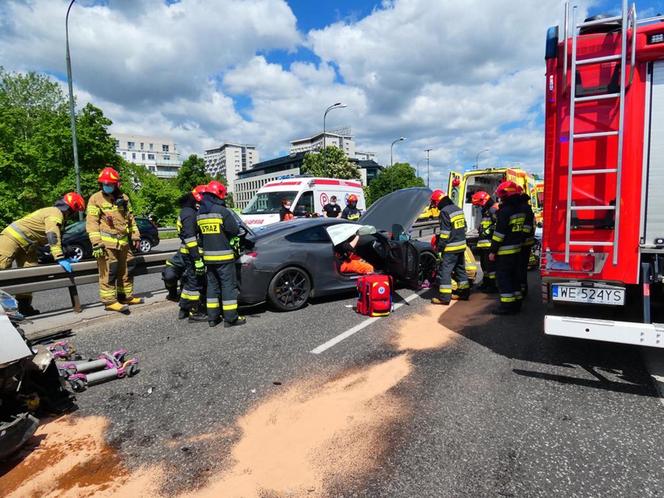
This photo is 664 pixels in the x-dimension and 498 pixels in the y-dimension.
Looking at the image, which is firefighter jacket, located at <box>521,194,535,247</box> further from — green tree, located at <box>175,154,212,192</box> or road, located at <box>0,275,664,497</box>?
green tree, located at <box>175,154,212,192</box>

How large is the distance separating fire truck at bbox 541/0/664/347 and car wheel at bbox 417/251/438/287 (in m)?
3.81

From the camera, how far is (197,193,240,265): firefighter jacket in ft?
17.4

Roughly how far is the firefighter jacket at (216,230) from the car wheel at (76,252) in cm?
950

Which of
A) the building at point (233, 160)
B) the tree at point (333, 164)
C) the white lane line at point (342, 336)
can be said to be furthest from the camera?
the building at point (233, 160)

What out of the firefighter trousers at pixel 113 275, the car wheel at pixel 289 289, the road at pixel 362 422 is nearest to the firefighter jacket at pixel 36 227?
the firefighter trousers at pixel 113 275

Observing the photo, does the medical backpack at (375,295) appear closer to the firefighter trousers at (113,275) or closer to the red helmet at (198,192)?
the red helmet at (198,192)

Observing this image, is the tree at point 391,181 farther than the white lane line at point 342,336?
Yes

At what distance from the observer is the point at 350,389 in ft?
11.8

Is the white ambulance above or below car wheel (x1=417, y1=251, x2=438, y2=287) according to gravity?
above

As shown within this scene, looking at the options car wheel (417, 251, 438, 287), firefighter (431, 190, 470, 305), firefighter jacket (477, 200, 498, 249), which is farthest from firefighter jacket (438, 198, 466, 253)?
firefighter jacket (477, 200, 498, 249)

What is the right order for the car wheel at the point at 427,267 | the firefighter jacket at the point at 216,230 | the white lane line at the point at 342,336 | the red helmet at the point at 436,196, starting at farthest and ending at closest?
1. the car wheel at the point at 427,267
2. the red helmet at the point at 436,196
3. the firefighter jacket at the point at 216,230
4. the white lane line at the point at 342,336

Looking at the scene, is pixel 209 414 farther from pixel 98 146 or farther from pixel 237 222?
pixel 98 146

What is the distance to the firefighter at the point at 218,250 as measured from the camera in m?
5.32

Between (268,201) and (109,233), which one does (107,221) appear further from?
(268,201)
